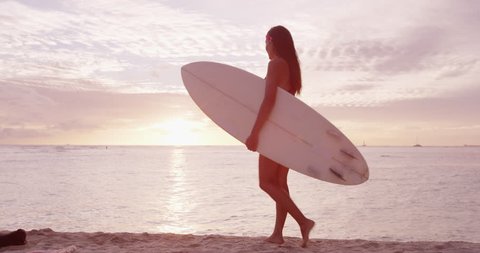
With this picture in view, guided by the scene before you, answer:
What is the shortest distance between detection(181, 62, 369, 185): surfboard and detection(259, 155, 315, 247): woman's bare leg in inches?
4.2

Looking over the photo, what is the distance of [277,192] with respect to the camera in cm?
376

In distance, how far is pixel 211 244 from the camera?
14.0 ft

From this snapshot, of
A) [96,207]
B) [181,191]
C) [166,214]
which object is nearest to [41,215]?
[96,207]

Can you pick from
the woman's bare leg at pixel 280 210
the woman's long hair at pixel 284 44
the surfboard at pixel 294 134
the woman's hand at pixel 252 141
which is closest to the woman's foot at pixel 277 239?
the woman's bare leg at pixel 280 210

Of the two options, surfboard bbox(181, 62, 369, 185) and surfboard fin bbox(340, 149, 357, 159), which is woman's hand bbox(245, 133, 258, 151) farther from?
surfboard fin bbox(340, 149, 357, 159)

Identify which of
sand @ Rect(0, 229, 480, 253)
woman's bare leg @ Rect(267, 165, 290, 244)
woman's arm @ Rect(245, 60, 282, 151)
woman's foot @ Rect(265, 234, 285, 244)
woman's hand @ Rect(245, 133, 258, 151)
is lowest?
sand @ Rect(0, 229, 480, 253)

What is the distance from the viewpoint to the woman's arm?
146 inches

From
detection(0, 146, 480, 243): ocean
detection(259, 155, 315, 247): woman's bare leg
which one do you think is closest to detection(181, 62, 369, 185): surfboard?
detection(259, 155, 315, 247): woman's bare leg

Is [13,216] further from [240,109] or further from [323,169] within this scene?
[323,169]

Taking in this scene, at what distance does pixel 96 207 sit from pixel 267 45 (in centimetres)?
773

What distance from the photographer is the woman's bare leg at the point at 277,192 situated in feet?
12.3

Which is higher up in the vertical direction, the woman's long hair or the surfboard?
the woman's long hair

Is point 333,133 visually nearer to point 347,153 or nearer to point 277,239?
point 347,153

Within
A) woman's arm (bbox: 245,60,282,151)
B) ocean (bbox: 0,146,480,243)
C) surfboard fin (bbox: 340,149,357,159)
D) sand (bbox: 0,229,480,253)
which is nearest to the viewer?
woman's arm (bbox: 245,60,282,151)
